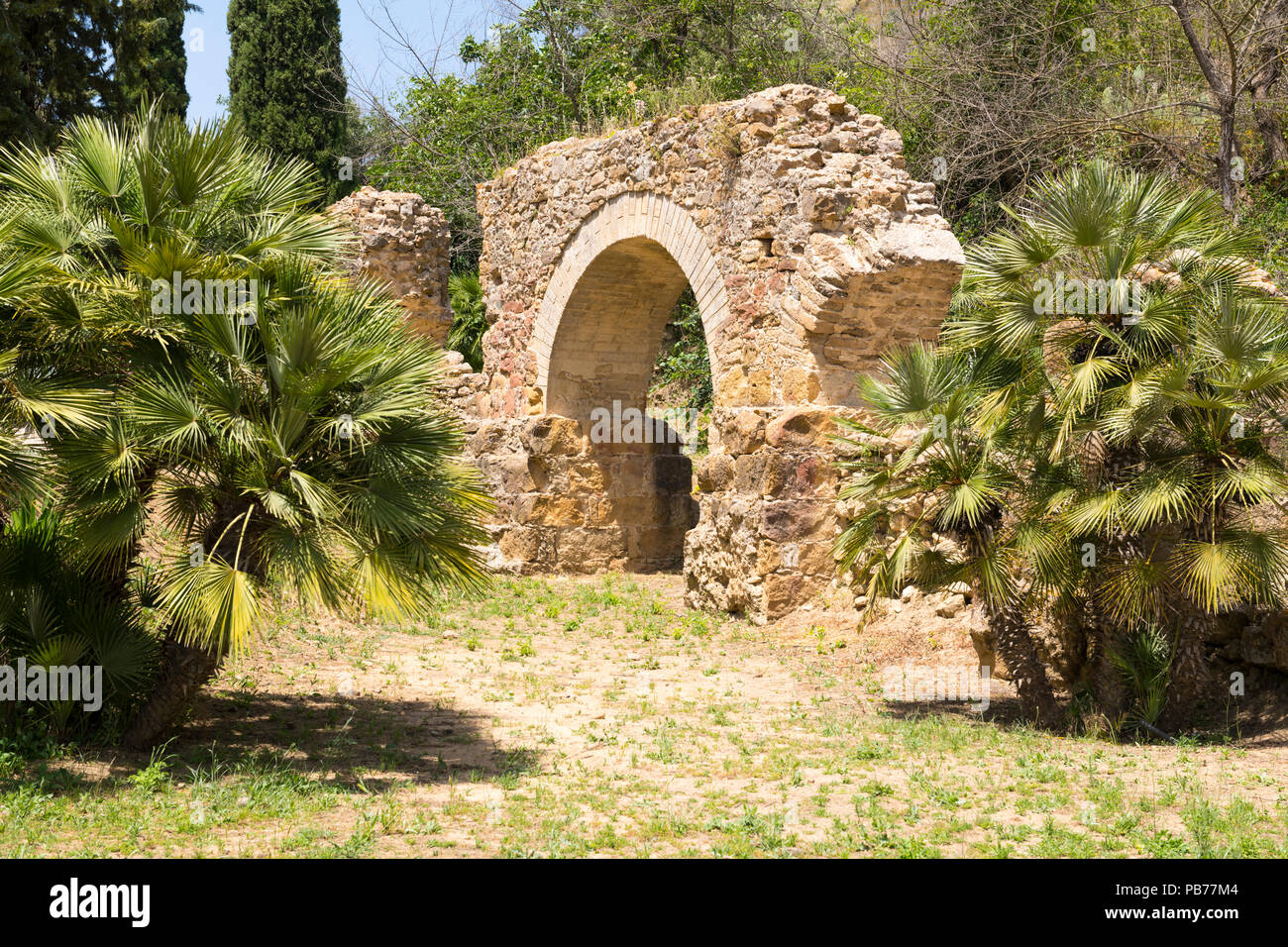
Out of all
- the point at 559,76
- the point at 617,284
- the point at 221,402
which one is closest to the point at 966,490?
the point at 221,402

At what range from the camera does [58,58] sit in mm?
17094

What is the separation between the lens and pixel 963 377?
7.32 metres

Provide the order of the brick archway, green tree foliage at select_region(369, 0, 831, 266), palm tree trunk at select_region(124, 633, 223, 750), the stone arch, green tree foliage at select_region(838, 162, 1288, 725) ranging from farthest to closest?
green tree foliage at select_region(369, 0, 831, 266)
the stone arch
the brick archway
green tree foliage at select_region(838, 162, 1288, 725)
palm tree trunk at select_region(124, 633, 223, 750)

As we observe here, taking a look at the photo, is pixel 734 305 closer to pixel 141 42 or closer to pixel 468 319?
pixel 468 319

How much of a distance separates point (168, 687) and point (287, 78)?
69.7ft

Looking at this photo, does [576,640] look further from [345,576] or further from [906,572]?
[345,576]

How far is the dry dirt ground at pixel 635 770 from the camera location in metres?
5.04

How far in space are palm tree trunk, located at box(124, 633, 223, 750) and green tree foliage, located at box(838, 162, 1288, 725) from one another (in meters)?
3.74

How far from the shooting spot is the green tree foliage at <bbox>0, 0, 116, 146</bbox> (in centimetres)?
1623

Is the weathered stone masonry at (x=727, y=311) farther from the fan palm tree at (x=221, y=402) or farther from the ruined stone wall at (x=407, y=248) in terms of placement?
the fan palm tree at (x=221, y=402)

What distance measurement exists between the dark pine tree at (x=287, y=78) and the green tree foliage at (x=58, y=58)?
6683mm

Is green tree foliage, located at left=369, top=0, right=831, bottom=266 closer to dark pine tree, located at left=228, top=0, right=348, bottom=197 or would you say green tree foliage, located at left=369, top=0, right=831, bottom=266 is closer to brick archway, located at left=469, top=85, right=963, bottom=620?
dark pine tree, located at left=228, top=0, right=348, bottom=197

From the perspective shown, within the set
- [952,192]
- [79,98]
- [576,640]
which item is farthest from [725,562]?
[79,98]

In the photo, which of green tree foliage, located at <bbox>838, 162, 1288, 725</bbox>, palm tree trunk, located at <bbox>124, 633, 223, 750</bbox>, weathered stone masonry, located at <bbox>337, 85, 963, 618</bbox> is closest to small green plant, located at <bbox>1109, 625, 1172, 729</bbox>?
green tree foliage, located at <bbox>838, 162, 1288, 725</bbox>
